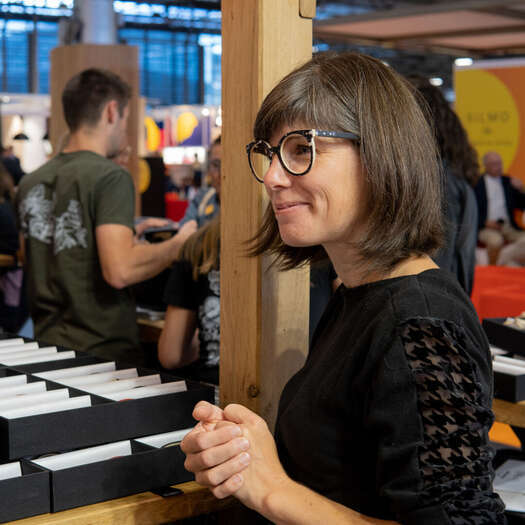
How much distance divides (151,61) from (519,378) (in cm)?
2075

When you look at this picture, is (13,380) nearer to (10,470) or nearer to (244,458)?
(10,470)

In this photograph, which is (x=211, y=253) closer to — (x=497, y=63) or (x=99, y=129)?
(x=99, y=129)

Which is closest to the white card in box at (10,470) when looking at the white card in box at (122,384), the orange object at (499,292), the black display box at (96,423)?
the black display box at (96,423)

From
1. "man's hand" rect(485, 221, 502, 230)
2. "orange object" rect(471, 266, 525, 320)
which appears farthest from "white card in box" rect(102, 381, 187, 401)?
"man's hand" rect(485, 221, 502, 230)

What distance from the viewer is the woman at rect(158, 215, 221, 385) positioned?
263 cm

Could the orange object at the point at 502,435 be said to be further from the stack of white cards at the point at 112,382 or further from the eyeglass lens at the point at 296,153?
the eyeglass lens at the point at 296,153

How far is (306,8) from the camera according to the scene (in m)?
1.68

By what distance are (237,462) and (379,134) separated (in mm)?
560

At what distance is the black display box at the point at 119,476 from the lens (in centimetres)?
131

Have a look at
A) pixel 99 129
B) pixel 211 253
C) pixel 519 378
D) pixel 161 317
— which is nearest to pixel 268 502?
pixel 519 378

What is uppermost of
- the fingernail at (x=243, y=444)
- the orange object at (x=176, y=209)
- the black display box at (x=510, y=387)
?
the orange object at (x=176, y=209)

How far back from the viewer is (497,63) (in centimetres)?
814

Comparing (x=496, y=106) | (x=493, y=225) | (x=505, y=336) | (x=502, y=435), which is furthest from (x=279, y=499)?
(x=496, y=106)

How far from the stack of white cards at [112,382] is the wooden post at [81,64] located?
336 centimetres
